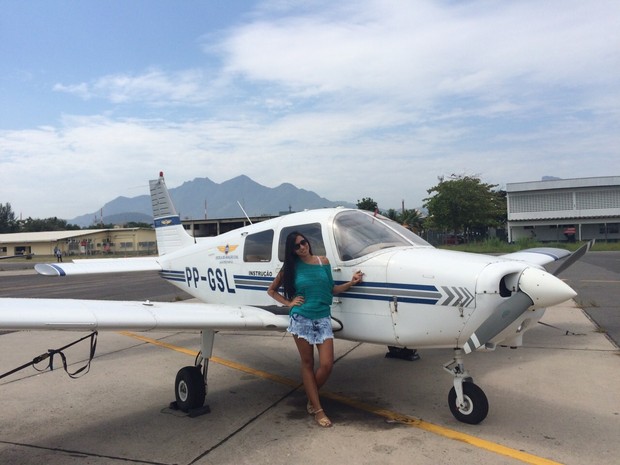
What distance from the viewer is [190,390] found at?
16.6ft

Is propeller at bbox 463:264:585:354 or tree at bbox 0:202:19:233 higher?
tree at bbox 0:202:19:233

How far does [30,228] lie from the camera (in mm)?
114312

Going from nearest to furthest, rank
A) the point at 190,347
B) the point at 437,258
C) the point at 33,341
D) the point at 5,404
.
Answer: the point at 437,258
the point at 5,404
the point at 190,347
the point at 33,341

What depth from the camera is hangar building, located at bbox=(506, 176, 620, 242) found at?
54.7m

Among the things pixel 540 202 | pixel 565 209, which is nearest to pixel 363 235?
pixel 540 202

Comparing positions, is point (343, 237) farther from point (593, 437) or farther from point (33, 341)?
point (33, 341)

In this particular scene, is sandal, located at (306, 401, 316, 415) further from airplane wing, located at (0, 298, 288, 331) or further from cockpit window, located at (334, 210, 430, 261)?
cockpit window, located at (334, 210, 430, 261)

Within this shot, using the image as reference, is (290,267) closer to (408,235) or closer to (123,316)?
(408,235)

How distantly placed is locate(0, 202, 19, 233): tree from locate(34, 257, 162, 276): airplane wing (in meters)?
121

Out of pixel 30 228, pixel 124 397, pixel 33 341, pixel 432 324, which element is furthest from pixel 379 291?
pixel 30 228

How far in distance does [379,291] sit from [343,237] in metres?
0.77

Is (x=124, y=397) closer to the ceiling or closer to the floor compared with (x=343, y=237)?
closer to the floor

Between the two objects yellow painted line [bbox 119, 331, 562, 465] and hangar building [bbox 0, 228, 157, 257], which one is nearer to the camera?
yellow painted line [bbox 119, 331, 562, 465]

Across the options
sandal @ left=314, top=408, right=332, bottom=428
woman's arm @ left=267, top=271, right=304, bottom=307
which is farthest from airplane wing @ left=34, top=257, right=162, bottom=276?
sandal @ left=314, top=408, right=332, bottom=428
